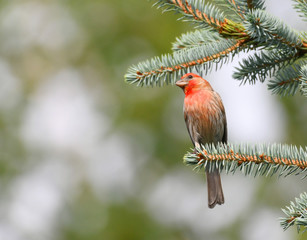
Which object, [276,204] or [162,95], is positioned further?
[162,95]

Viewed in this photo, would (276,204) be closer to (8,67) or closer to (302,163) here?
(8,67)

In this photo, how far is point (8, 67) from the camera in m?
16.6

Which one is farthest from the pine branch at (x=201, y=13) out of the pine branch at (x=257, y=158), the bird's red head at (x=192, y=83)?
the bird's red head at (x=192, y=83)

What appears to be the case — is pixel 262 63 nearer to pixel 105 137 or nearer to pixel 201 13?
pixel 201 13

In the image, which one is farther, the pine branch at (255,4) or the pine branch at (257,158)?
the pine branch at (255,4)

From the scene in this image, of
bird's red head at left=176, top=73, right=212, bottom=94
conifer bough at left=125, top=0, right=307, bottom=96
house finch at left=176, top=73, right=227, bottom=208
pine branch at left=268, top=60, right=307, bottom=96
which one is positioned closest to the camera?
conifer bough at left=125, top=0, right=307, bottom=96

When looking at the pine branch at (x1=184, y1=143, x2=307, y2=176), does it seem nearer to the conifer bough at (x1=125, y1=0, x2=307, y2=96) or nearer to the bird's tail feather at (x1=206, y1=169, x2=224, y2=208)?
the conifer bough at (x1=125, y1=0, x2=307, y2=96)

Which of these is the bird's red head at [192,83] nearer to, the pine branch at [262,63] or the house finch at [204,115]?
the house finch at [204,115]

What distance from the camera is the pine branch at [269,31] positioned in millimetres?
3035

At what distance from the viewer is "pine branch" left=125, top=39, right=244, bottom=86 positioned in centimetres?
356

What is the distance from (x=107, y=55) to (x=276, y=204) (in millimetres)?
6106

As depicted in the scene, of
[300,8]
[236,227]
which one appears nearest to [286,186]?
[236,227]

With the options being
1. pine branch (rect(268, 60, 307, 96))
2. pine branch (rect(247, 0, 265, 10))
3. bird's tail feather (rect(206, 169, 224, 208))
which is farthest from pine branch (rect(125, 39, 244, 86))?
bird's tail feather (rect(206, 169, 224, 208))

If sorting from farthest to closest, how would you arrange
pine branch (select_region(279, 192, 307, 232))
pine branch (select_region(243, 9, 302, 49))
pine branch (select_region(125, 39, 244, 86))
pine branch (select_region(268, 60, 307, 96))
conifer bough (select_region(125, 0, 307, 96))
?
pine branch (select_region(268, 60, 307, 96)) → pine branch (select_region(125, 39, 244, 86)) → conifer bough (select_region(125, 0, 307, 96)) → pine branch (select_region(243, 9, 302, 49)) → pine branch (select_region(279, 192, 307, 232))
